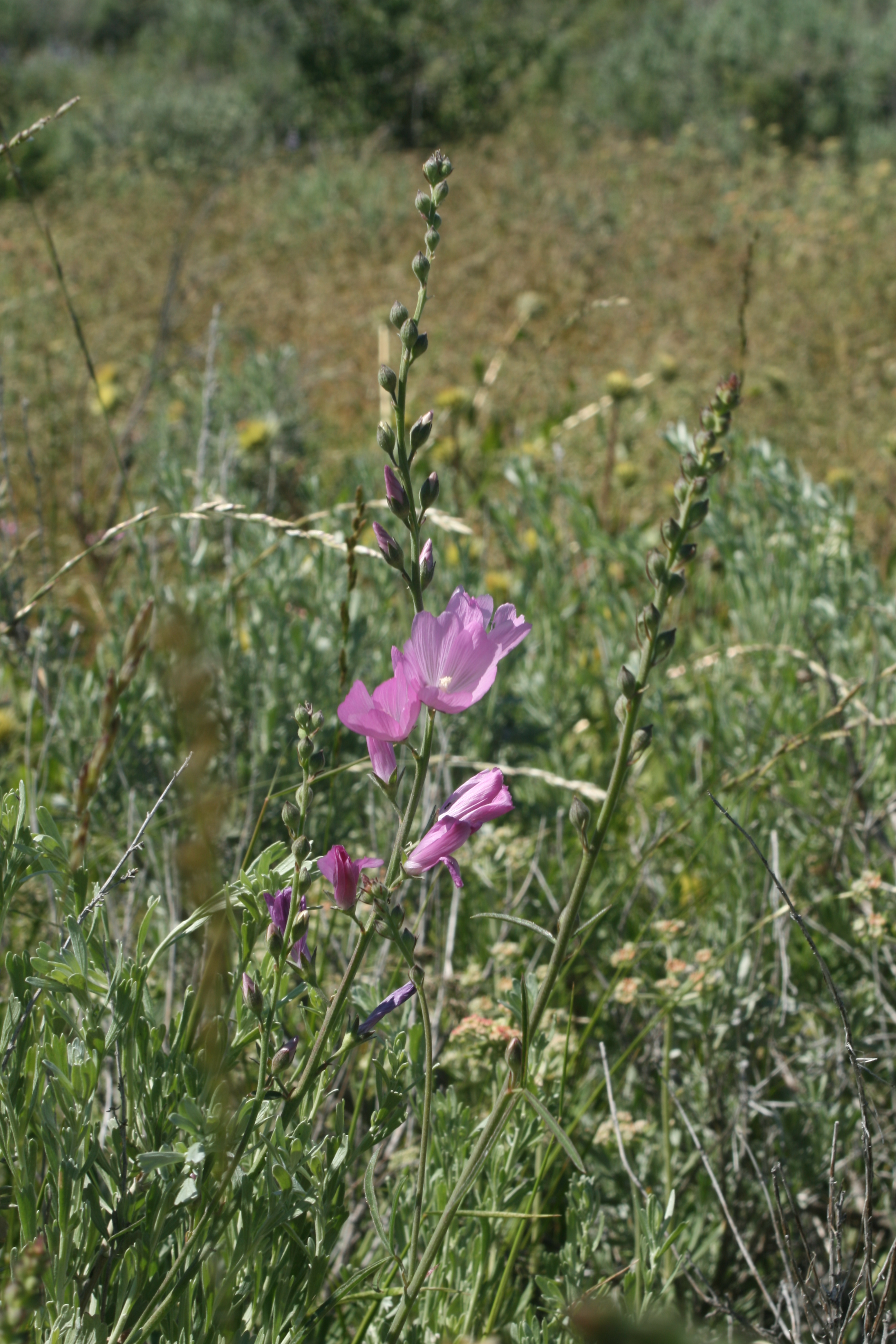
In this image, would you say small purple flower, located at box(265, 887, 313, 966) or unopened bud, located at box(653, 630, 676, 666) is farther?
small purple flower, located at box(265, 887, 313, 966)

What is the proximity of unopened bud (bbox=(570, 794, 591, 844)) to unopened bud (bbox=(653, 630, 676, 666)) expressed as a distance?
113mm

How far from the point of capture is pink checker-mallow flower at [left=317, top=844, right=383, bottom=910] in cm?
78

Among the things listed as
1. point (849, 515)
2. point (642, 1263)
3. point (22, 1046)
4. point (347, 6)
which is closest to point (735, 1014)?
point (642, 1263)

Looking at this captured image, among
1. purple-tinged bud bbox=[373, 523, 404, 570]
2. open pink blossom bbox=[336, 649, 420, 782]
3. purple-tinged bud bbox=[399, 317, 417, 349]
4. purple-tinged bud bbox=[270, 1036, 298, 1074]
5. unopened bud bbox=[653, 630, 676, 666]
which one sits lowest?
purple-tinged bud bbox=[270, 1036, 298, 1074]

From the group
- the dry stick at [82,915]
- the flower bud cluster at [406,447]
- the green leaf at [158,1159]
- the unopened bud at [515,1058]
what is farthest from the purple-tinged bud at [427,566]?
the green leaf at [158,1159]

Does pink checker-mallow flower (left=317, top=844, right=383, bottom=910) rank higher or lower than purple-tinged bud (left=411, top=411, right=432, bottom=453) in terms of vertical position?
lower

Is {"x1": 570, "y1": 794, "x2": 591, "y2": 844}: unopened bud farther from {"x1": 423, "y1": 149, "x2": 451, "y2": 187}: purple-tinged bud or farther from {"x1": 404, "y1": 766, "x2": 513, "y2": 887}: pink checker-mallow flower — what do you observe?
{"x1": 423, "y1": 149, "x2": 451, "y2": 187}: purple-tinged bud

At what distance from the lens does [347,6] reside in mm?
14898

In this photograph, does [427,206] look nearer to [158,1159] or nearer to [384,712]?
[384,712]

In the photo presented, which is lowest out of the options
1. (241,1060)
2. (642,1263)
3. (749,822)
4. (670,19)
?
(749,822)

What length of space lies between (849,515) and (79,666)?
71.6 inches

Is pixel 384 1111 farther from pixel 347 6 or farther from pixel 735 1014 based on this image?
pixel 347 6

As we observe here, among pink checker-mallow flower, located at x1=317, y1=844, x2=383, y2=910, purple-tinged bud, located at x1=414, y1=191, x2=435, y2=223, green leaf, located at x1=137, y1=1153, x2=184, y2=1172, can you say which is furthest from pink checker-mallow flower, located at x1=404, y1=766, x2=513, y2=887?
purple-tinged bud, located at x1=414, y1=191, x2=435, y2=223

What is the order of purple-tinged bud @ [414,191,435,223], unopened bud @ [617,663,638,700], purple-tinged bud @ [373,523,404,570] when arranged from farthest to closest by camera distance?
purple-tinged bud @ [414,191,435,223]
purple-tinged bud @ [373,523,404,570]
unopened bud @ [617,663,638,700]
